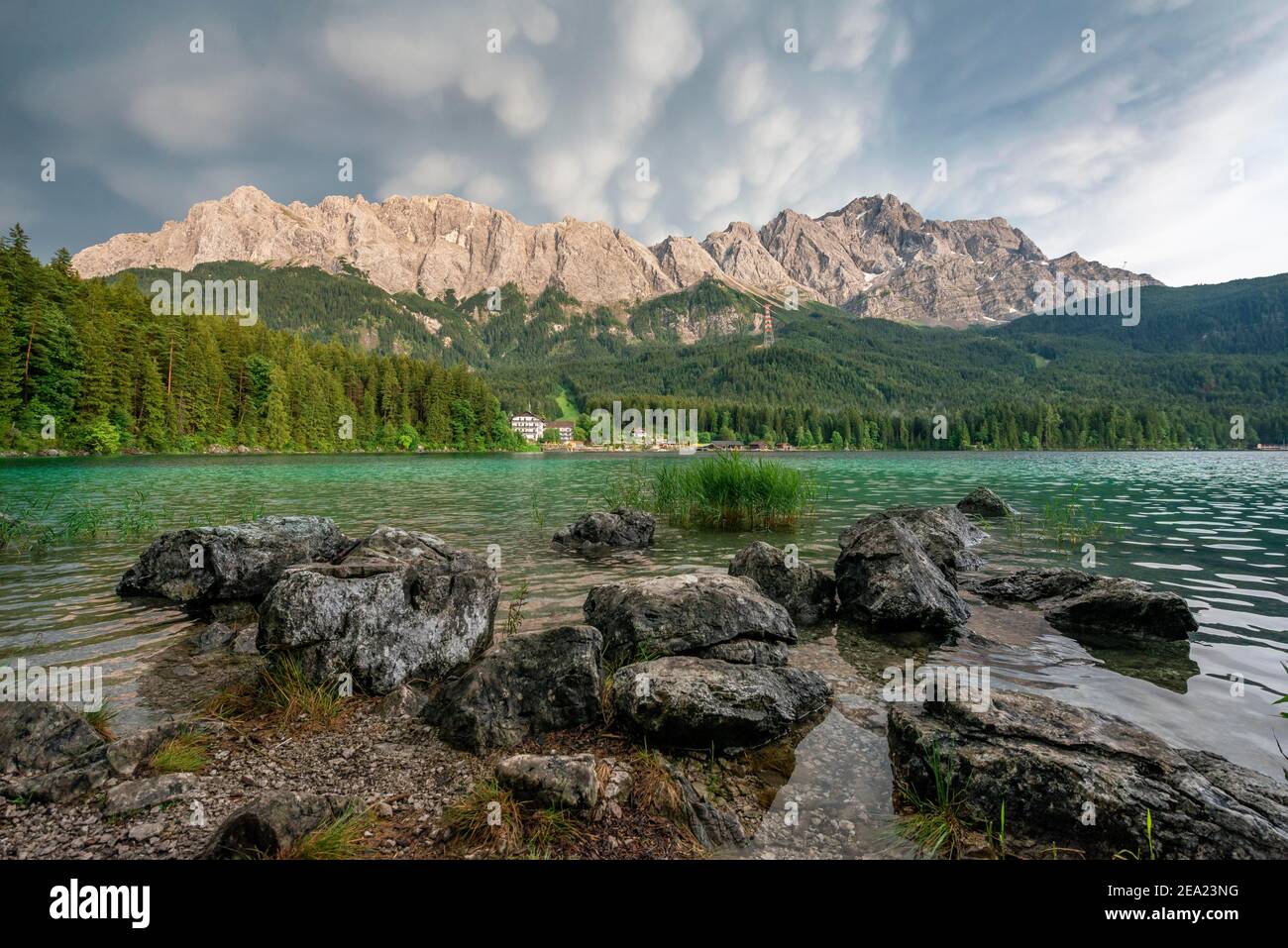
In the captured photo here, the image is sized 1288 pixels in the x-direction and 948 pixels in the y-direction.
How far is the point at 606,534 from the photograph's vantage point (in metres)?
19.8

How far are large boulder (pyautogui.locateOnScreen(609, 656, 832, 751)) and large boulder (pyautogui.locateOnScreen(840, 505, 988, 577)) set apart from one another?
7470 mm

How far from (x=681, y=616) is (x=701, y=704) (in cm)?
261

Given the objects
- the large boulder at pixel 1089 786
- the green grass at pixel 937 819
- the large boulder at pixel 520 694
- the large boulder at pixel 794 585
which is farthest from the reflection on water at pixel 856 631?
the large boulder at pixel 520 694

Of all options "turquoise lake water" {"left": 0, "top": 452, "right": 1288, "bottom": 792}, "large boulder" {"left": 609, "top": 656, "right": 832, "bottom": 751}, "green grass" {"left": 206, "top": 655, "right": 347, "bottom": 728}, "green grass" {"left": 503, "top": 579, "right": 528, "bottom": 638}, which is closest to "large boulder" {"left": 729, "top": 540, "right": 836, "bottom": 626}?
"turquoise lake water" {"left": 0, "top": 452, "right": 1288, "bottom": 792}

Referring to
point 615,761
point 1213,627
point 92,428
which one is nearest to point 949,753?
point 615,761

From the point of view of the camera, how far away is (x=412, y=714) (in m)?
7.07

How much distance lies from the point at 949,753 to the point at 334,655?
7773 millimetres

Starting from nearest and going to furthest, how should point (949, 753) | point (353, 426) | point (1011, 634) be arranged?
point (949, 753), point (1011, 634), point (353, 426)

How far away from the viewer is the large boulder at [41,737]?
208 inches

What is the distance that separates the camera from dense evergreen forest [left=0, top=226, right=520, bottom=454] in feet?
214

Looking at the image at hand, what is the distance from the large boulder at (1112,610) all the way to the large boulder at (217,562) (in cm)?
1716
